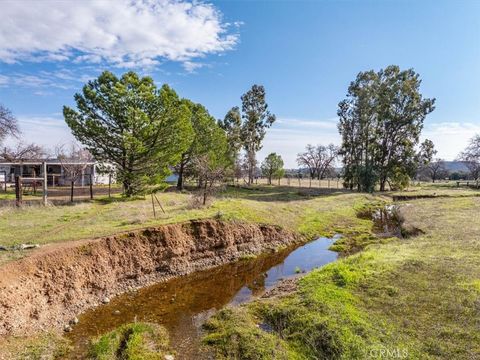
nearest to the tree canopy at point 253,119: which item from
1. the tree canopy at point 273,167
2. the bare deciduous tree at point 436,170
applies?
the tree canopy at point 273,167

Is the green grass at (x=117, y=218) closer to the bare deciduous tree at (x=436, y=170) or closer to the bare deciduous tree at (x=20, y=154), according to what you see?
the bare deciduous tree at (x=20, y=154)

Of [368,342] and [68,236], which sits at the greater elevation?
[68,236]

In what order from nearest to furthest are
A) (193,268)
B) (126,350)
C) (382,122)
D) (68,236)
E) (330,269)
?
(126,350)
(330,269)
(68,236)
(193,268)
(382,122)

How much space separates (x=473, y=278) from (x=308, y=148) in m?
79.7

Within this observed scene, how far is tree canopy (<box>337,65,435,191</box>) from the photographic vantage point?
47.6 m

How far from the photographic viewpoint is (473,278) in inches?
408

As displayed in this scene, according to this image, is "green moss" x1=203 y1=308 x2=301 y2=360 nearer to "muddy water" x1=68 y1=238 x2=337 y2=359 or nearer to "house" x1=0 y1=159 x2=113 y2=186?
"muddy water" x1=68 y1=238 x2=337 y2=359

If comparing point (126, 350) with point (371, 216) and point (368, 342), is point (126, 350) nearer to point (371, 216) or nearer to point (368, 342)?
point (368, 342)

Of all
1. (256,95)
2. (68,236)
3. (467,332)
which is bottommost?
(467,332)

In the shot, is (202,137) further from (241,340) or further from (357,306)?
(241,340)

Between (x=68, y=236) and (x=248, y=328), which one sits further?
(x=68, y=236)

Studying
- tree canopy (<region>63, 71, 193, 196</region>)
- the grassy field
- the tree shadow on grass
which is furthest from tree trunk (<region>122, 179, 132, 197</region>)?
the grassy field

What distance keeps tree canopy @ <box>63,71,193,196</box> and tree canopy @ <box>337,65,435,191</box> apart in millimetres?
30615

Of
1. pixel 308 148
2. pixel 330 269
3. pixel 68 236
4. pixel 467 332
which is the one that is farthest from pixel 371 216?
pixel 308 148
